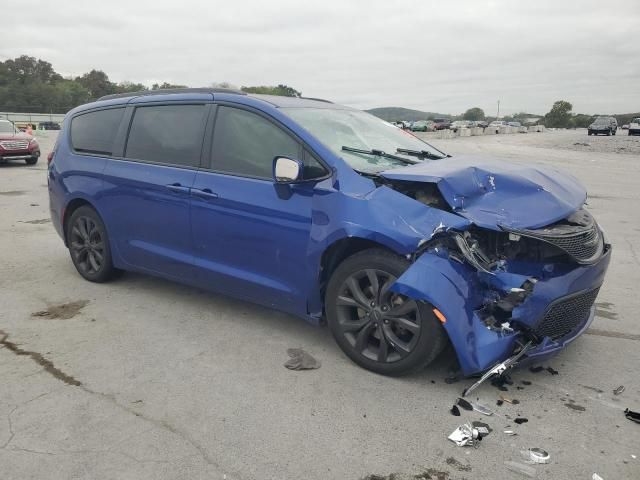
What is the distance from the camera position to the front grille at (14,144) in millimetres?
17938

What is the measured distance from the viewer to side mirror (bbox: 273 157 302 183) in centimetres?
364

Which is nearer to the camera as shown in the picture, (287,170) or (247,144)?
(287,170)

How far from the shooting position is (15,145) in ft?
59.8

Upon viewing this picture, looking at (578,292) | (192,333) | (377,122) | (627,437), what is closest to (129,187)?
(192,333)

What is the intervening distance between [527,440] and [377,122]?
10.2 feet

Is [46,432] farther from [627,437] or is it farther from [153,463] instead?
[627,437]

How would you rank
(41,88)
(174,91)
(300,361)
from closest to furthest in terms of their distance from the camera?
1. (300,361)
2. (174,91)
3. (41,88)

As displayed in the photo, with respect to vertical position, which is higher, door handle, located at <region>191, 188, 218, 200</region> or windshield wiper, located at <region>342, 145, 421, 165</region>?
windshield wiper, located at <region>342, 145, 421, 165</region>

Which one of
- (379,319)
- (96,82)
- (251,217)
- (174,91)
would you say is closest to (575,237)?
(379,319)

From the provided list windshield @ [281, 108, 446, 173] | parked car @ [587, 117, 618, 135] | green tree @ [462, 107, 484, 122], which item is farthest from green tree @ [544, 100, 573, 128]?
windshield @ [281, 108, 446, 173]

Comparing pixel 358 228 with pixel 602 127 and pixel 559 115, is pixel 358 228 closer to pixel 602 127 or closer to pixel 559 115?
pixel 602 127

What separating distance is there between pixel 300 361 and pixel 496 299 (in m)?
1.39

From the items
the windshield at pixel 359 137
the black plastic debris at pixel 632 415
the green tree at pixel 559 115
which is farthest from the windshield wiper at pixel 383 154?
the green tree at pixel 559 115

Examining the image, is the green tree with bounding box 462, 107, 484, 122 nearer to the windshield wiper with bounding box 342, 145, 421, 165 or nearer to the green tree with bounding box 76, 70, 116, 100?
the green tree with bounding box 76, 70, 116, 100
